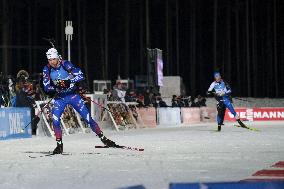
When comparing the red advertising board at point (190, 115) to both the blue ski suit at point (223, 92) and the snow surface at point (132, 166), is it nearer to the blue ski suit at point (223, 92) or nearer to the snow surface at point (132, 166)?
the blue ski suit at point (223, 92)

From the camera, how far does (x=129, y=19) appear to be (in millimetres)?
52375

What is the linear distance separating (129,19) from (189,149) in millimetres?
39395

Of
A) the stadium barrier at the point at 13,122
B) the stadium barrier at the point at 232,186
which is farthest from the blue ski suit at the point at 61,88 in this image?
the stadium barrier at the point at 232,186

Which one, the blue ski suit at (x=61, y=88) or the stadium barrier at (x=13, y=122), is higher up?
the blue ski suit at (x=61, y=88)

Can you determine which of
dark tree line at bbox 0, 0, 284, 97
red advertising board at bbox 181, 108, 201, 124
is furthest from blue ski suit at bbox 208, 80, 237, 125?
dark tree line at bbox 0, 0, 284, 97

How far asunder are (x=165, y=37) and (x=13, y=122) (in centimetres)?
3389

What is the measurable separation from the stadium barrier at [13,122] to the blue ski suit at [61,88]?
20.6 feet

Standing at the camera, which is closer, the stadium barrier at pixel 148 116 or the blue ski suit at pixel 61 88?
the blue ski suit at pixel 61 88

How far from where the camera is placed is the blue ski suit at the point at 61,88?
1272 cm

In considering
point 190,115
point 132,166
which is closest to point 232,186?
point 132,166

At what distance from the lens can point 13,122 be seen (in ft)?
64.4

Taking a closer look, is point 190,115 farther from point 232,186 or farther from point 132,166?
point 232,186

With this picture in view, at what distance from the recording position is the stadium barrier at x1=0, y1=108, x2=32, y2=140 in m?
19.0

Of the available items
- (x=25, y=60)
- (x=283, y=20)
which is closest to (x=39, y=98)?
(x=25, y=60)
